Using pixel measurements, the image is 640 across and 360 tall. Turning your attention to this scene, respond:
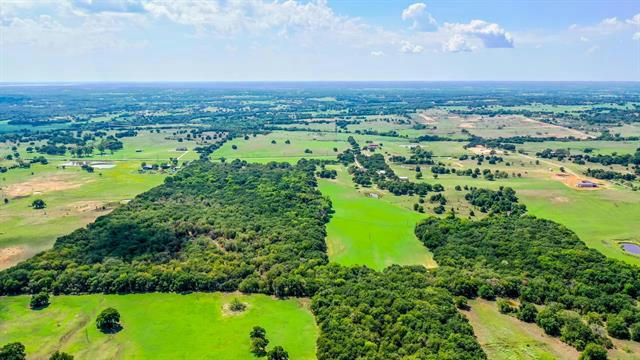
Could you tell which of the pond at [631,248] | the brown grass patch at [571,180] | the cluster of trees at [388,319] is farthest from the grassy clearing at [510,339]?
the brown grass patch at [571,180]

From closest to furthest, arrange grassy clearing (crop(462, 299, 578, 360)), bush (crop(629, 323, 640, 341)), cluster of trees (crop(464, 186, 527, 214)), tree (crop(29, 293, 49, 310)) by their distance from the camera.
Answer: grassy clearing (crop(462, 299, 578, 360)), bush (crop(629, 323, 640, 341)), tree (crop(29, 293, 49, 310)), cluster of trees (crop(464, 186, 527, 214))

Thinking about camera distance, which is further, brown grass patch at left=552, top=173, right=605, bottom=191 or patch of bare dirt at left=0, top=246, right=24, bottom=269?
brown grass patch at left=552, top=173, right=605, bottom=191

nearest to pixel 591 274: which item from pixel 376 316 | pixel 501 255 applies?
pixel 501 255

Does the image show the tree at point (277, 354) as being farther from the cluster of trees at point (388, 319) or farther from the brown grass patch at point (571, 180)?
the brown grass patch at point (571, 180)

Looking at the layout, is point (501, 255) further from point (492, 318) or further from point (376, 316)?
point (376, 316)

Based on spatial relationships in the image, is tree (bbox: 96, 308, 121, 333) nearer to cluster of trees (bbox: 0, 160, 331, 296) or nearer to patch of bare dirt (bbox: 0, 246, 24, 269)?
cluster of trees (bbox: 0, 160, 331, 296)

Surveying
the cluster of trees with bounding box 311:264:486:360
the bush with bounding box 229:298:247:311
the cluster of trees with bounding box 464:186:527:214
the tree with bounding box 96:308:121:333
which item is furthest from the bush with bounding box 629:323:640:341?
the tree with bounding box 96:308:121:333
